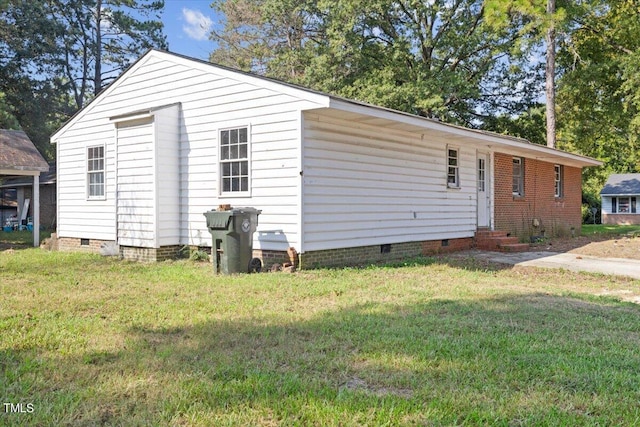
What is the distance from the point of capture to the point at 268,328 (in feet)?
15.8

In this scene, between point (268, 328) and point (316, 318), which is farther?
point (316, 318)

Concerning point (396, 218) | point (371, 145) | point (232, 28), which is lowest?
point (396, 218)

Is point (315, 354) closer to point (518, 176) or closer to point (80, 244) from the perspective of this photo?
point (80, 244)

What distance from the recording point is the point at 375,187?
403 inches

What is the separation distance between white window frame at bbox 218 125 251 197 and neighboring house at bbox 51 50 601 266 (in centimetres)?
3

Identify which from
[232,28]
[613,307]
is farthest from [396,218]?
[232,28]

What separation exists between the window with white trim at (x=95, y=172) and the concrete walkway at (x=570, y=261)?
366 inches

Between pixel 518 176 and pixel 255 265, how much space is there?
10415 millimetres

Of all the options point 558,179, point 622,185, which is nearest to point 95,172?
point 558,179

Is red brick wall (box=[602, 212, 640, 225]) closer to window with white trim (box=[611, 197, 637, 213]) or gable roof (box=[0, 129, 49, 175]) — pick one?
window with white trim (box=[611, 197, 637, 213])

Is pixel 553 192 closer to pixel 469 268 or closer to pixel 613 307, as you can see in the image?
pixel 469 268

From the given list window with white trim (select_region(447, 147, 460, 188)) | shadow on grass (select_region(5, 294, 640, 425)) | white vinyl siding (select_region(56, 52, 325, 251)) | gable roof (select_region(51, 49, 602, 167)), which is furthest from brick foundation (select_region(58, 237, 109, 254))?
window with white trim (select_region(447, 147, 460, 188))

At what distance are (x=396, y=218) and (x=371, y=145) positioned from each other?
71.7 inches
